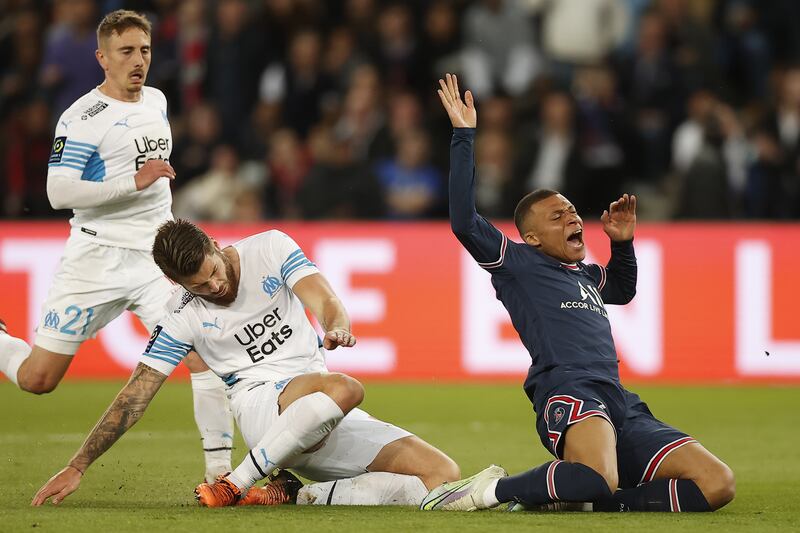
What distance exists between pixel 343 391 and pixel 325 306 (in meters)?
0.38

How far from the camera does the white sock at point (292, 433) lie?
18.0 ft

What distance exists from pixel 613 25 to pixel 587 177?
208 centimetres

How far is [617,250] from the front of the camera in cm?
636

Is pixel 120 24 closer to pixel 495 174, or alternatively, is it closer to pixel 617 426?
pixel 617 426

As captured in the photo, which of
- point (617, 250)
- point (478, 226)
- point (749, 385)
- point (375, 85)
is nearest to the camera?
point (478, 226)

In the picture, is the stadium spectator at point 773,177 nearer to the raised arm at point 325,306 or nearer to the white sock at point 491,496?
the raised arm at point 325,306

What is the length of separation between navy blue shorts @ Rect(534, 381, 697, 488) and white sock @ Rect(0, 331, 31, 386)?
3020 mm

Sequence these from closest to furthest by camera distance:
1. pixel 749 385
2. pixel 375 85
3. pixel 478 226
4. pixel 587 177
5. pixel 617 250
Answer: pixel 478 226, pixel 617 250, pixel 749 385, pixel 587 177, pixel 375 85

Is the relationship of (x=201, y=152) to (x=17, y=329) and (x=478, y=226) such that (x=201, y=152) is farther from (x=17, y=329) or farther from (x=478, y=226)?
(x=478, y=226)

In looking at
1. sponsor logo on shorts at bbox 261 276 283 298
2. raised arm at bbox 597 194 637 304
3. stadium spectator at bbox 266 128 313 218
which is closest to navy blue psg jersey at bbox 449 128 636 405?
raised arm at bbox 597 194 637 304

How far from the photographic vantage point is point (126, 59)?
7.03 m

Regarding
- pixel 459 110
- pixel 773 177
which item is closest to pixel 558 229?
pixel 459 110

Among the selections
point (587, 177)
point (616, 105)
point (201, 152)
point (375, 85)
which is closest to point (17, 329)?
point (201, 152)

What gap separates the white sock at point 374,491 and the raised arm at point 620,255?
1.32 meters
